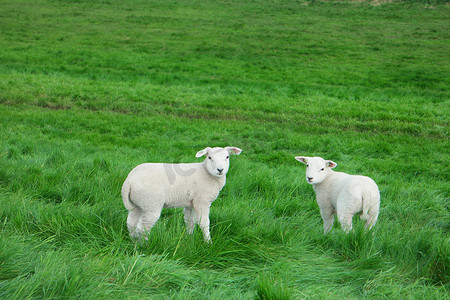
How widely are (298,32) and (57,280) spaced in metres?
23.4

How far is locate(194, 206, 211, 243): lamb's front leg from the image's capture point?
A: 3562 millimetres

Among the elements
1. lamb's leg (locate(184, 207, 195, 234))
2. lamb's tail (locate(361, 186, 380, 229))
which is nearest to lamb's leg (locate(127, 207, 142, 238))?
lamb's leg (locate(184, 207, 195, 234))

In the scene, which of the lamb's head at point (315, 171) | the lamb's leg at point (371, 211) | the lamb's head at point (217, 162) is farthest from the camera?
the lamb's head at point (315, 171)

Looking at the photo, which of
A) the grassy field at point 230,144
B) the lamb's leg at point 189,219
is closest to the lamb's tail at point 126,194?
the grassy field at point 230,144

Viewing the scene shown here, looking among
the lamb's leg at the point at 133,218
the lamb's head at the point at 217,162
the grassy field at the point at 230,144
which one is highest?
the lamb's head at the point at 217,162

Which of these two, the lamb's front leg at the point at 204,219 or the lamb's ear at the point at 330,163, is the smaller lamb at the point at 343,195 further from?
the lamb's front leg at the point at 204,219

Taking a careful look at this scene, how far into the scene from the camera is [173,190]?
371 centimetres

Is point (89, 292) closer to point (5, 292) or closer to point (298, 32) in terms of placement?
point (5, 292)

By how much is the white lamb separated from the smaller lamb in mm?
924

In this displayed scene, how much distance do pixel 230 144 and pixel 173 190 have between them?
16.8ft

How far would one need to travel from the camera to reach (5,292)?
249 cm

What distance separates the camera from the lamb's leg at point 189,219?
382cm

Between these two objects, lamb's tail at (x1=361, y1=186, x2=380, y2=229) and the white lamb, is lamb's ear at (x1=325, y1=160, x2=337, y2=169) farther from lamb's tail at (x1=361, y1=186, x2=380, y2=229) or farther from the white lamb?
the white lamb

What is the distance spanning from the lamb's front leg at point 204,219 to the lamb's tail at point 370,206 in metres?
1.49
